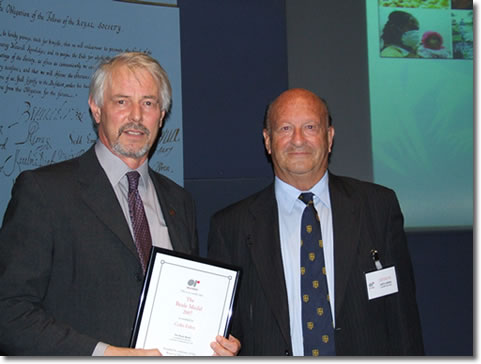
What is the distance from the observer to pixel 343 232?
2.67m

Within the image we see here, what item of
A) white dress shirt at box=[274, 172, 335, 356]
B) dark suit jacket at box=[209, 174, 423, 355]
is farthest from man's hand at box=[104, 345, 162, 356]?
white dress shirt at box=[274, 172, 335, 356]

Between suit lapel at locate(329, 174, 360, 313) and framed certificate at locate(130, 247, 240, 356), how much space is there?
0.62 metres

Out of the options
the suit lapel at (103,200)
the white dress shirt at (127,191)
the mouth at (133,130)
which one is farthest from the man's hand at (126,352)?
the mouth at (133,130)

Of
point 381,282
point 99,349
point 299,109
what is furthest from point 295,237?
point 99,349

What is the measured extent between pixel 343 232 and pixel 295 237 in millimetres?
255

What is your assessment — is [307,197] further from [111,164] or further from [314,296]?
[111,164]

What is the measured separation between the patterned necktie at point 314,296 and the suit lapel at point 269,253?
0.10 metres

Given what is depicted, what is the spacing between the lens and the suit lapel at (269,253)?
2529mm

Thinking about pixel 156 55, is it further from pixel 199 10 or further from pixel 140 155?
pixel 140 155

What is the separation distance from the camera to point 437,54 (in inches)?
160

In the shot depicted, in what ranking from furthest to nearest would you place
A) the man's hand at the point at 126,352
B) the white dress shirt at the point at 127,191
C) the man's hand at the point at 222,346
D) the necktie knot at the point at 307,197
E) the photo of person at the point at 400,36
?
1. the photo of person at the point at 400,36
2. the necktie knot at the point at 307,197
3. the white dress shirt at the point at 127,191
4. the man's hand at the point at 222,346
5. the man's hand at the point at 126,352

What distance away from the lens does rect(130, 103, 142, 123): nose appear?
2379 mm

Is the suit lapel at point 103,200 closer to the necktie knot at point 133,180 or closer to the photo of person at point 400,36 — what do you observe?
the necktie knot at point 133,180

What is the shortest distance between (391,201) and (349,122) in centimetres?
122
